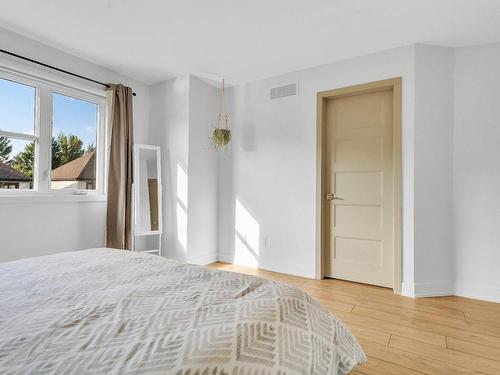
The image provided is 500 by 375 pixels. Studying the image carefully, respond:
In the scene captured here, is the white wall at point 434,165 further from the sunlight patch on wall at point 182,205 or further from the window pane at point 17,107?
the window pane at point 17,107

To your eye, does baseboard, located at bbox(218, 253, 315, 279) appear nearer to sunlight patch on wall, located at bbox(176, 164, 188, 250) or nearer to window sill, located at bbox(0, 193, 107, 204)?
sunlight patch on wall, located at bbox(176, 164, 188, 250)

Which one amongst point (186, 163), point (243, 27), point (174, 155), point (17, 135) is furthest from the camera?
point (174, 155)

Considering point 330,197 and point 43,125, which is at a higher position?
point 43,125

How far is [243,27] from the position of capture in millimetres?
2525

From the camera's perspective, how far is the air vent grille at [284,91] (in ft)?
11.3

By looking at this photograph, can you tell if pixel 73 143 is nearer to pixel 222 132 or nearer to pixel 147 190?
pixel 147 190

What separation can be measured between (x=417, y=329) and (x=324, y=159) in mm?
1904

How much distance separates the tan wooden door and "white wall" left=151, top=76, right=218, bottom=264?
5.28 ft

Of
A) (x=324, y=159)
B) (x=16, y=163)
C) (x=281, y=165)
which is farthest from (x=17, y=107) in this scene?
(x=324, y=159)

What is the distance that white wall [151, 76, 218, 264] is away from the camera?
3574 mm

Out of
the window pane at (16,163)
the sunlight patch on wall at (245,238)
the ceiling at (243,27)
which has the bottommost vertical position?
the sunlight patch on wall at (245,238)

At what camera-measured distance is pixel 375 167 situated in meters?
3.05

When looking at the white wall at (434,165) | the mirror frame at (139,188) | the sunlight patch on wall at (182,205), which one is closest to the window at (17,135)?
the mirror frame at (139,188)

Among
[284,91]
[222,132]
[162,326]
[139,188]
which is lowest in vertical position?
[162,326]
